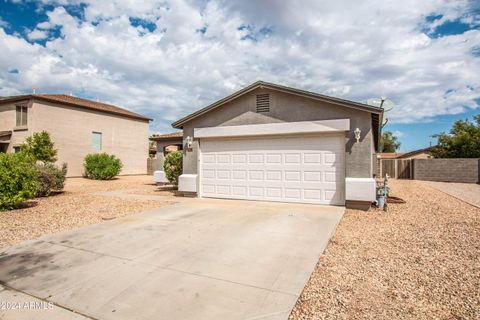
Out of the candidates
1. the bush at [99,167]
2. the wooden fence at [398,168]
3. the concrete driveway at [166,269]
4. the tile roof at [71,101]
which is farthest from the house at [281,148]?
the wooden fence at [398,168]

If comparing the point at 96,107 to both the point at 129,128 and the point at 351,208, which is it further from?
the point at 351,208

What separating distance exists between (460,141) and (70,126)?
3391cm

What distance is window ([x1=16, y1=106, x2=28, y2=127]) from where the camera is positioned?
19408 mm

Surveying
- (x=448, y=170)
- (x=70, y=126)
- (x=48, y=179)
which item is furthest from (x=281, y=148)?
(x=70, y=126)

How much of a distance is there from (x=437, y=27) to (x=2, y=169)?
58.6ft

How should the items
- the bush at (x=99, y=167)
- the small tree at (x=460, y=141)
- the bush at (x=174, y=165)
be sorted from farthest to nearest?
the small tree at (x=460, y=141), the bush at (x=99, y=167), the bush at (x=174, y=165)

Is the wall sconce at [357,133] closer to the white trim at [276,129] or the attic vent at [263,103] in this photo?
the white trim at [276,129]

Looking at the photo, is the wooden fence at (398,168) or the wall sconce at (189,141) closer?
the wall sconce at (189,141)

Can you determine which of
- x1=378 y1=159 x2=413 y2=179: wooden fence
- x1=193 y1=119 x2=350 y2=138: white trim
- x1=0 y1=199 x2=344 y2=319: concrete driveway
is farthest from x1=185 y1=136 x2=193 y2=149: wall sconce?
x1=378 y1=159 x2=413 y2=179: wooden fence

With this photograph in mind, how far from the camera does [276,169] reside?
9555 mm

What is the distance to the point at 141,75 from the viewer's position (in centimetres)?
2023

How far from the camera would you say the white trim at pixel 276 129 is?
8609 millimetres

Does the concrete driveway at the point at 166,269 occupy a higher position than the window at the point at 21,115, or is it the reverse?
the window at the point at 21,115

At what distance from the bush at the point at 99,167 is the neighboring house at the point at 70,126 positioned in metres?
1.36
